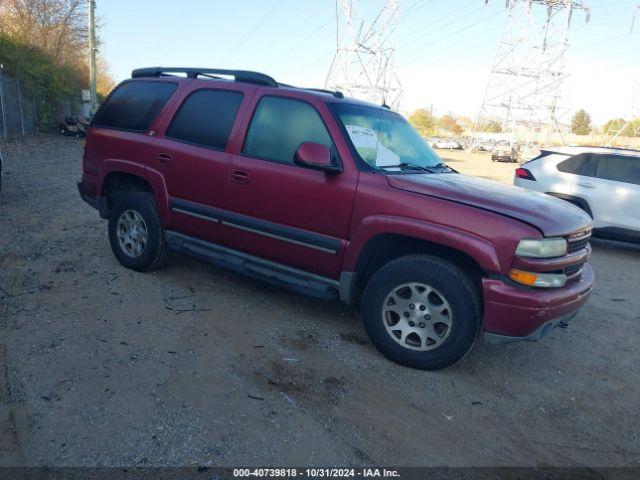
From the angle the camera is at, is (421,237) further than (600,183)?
No

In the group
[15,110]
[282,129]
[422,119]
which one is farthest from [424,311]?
[422,119]

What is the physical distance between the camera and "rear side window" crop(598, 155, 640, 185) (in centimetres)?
794

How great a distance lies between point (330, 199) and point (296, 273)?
688 millimetres

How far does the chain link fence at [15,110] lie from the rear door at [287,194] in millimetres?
18109

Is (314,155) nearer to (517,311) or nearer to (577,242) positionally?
(517,311)

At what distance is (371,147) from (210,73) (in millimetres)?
1869

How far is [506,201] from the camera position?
3.37 metres

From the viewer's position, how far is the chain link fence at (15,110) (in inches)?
725

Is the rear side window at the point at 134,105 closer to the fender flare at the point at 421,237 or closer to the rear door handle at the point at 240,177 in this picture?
the rear door handle at the point at 240,177

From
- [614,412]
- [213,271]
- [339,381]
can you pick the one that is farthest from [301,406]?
[213,271]

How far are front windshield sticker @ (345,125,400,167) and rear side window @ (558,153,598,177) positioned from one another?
5.63 meters

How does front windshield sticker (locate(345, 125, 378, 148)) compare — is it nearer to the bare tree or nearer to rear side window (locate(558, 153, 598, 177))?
rear side window (locate(558, 153, 598, 177))

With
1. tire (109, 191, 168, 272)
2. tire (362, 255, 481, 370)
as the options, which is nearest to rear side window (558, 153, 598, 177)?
tire (362, 255, 481, 370)

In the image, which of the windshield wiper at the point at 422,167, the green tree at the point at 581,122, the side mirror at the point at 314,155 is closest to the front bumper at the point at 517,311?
the windshield wiper at the point at 422,167
